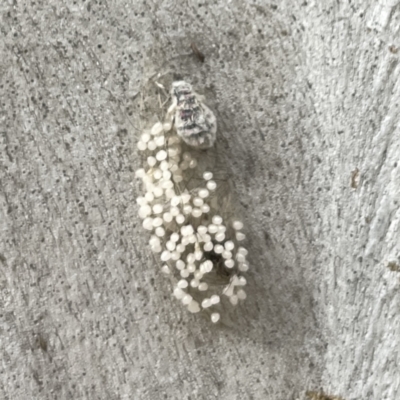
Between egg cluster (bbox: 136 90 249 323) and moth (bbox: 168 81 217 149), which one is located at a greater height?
moth (bbox: 168 81 217 149)

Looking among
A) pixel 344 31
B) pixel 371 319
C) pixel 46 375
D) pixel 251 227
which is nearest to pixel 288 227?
pixel 251 227

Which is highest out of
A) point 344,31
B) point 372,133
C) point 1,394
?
point 344,31

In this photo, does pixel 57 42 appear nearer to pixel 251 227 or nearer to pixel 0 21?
pixel 0 21

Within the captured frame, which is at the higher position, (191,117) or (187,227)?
(191,117)

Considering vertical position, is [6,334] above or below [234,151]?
below
